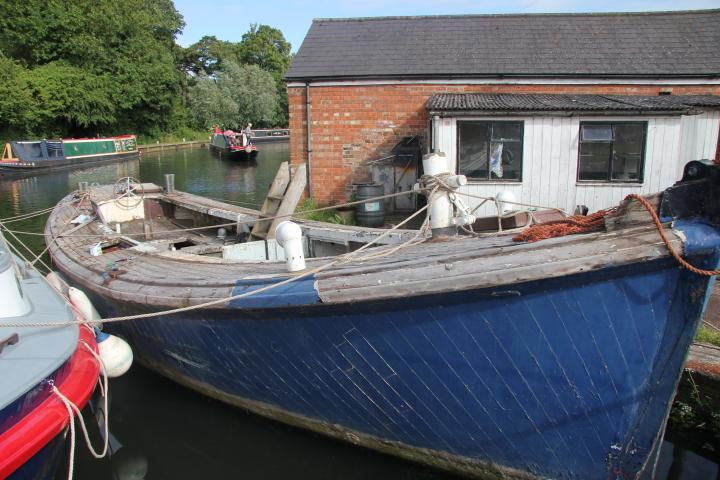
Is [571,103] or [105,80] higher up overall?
[105,80]

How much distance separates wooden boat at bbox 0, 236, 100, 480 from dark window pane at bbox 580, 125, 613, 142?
9535mm

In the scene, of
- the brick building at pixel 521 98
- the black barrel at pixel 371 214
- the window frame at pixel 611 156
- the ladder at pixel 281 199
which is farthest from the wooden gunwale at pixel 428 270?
the window frame at pixel 611 156

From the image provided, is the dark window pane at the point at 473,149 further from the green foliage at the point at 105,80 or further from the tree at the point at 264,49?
the tree at the point at 264,49

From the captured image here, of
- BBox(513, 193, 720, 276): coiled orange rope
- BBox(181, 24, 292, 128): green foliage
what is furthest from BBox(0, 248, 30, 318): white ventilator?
BBox(181, 24, 292, 128): green foliage

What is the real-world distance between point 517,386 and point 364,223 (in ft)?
25.6

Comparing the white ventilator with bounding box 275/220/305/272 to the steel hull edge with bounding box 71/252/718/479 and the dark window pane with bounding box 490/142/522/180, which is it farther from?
the dark window pane with bounding box 490/142/522/180

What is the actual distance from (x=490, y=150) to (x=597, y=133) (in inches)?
80.8

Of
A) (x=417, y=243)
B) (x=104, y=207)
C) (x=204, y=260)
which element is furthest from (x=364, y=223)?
(x=417, y=243)

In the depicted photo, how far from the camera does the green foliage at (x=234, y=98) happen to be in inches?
2180

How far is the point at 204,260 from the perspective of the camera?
5973 mm

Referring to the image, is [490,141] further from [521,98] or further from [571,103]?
[571,103]

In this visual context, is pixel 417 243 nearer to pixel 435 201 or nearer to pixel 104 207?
pixel 435 201

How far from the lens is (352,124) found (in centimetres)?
1359

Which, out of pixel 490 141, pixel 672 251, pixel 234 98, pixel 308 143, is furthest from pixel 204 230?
pixel 234 98
